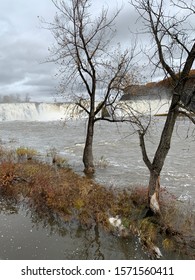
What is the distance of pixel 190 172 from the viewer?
15.1 m

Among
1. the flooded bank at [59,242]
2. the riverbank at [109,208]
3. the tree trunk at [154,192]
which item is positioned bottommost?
the flooded bank at [59,242]

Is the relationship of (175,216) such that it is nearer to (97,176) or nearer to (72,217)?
(72,217)

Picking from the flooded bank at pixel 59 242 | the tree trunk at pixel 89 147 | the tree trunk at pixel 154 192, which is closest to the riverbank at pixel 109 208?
the flooded bank at pixel 59 242

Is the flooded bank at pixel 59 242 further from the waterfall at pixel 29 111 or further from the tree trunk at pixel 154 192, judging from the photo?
the waterfall at pixel 29 111

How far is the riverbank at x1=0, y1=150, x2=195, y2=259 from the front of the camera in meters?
7.38

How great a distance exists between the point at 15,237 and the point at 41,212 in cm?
141

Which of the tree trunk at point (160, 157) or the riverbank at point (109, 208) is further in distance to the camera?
Answer: the tree trunk at point (160, 157)

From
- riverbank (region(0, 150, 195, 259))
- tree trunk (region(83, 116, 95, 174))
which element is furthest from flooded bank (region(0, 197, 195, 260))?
tree trunk (region(83, 116, 95, 174))

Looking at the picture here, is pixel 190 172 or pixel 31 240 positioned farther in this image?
pixel 190 172

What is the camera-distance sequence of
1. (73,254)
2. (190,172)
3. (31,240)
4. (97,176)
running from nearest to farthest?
(73,254) < (31,240) < (97,176) < (190,172)

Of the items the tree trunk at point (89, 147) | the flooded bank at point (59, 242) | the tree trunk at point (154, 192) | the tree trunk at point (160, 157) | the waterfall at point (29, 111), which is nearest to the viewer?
the flooded bank at point (59, 242)

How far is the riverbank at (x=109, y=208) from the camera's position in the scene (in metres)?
7.38
